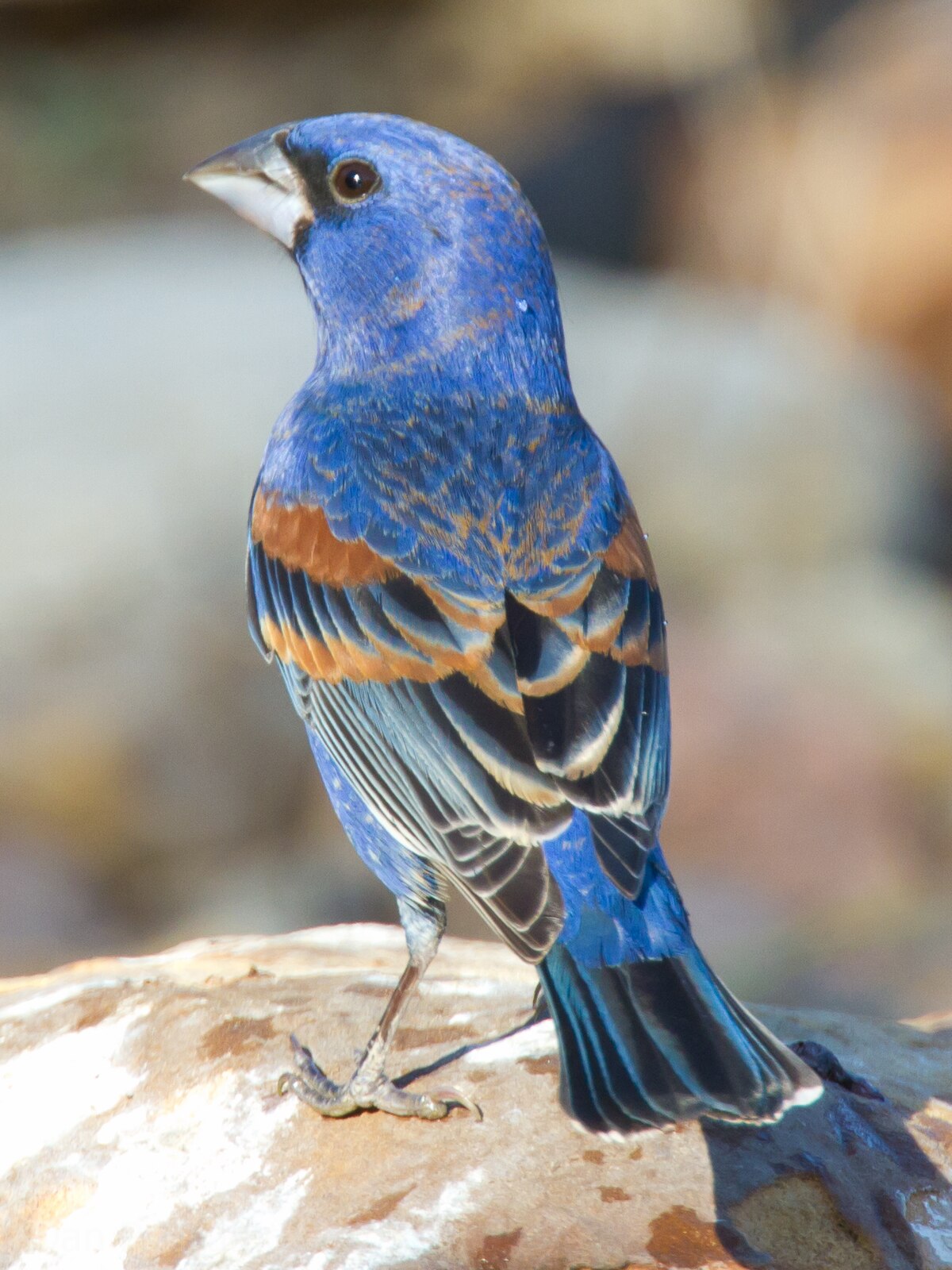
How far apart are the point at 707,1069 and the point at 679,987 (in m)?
0.20

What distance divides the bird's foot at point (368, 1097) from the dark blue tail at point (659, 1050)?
1.38 feet

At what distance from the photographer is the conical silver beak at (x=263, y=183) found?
428 cm

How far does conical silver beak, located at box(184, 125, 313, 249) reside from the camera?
4281 mm

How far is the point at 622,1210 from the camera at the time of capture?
2.86 meters

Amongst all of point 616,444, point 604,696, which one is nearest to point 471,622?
point 604,696

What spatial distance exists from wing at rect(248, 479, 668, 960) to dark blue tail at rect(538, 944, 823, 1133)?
138mm

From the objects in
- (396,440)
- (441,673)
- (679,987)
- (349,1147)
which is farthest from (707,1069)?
(396,440)

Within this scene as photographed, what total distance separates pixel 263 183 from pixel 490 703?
1.84m

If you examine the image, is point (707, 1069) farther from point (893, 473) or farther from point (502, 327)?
point (893, 473)

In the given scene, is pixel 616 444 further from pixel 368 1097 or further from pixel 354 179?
pixel 368 1097

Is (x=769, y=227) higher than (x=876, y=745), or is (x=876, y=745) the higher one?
(x=769, y=227)

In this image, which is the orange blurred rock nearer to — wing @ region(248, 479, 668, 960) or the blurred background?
the blurred background

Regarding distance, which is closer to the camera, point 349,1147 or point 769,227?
point 349,1147

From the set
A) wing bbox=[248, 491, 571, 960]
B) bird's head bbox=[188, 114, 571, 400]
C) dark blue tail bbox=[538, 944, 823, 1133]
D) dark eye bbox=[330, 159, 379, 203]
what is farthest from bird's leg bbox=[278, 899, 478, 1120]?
dark eye bbox=[330, 159, 379, 203]
